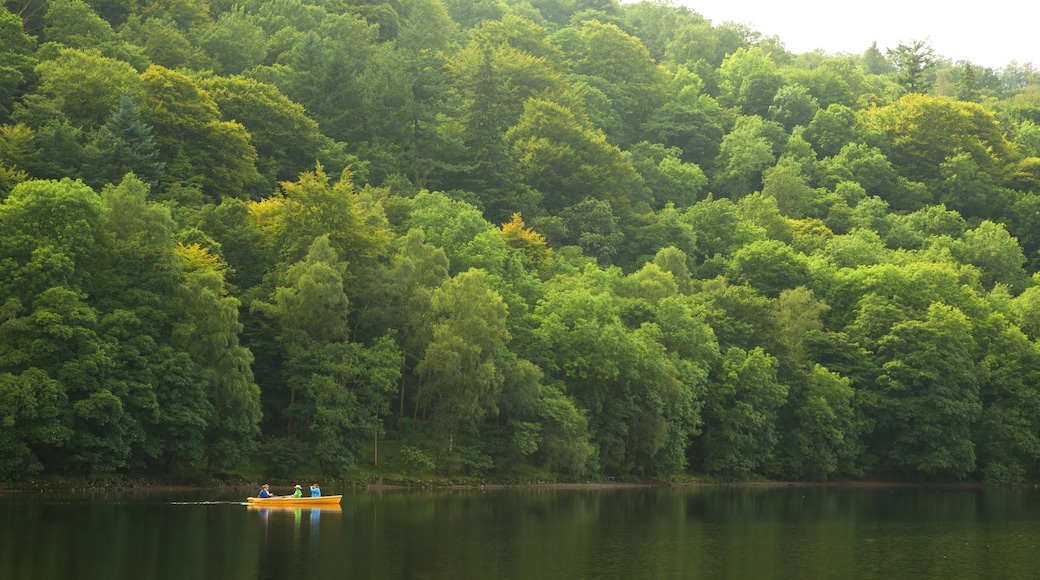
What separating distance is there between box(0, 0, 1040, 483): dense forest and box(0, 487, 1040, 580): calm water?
22.0 feet

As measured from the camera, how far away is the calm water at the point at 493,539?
121 feet

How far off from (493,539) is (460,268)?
41189 mm

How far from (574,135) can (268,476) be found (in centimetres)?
5896

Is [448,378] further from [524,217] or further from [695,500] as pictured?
[524,217]

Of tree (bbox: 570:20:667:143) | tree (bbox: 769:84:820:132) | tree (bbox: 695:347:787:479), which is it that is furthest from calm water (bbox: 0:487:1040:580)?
tree (bbox: 769:84:820:132)

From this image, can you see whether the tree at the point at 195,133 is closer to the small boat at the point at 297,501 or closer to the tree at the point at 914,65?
the small boat at the point at 297,501

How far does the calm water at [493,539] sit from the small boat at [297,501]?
1.61 ft

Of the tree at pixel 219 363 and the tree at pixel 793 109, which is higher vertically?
the tree at pixel 793 109

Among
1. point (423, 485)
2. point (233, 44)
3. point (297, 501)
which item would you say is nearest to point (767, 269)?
point (423, 485)

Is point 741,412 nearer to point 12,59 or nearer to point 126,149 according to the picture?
point 126,149

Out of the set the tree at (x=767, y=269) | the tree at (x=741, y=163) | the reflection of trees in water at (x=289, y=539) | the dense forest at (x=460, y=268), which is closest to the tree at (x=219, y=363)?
the dense forest at (x=460, y=268)

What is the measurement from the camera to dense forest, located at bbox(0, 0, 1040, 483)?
61469mm

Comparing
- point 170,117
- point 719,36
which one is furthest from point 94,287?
point 719,36

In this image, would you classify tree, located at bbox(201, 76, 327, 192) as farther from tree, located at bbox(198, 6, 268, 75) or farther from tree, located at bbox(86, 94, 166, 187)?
tree, located at bbox(86, 94, 166, 187)
